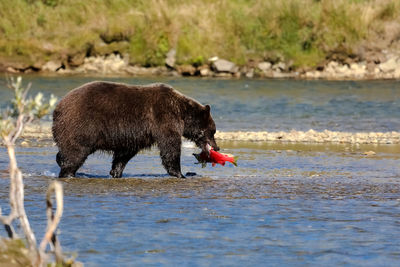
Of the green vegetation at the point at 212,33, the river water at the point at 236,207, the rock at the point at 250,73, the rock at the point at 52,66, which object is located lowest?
the river water at the point at 236,207

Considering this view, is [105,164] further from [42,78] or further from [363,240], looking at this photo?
[42,78]

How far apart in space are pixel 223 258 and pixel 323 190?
143 inches

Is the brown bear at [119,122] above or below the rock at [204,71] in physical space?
below

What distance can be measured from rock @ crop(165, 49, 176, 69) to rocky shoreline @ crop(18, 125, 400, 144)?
17991 mm

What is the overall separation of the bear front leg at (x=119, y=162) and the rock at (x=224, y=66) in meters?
23.4

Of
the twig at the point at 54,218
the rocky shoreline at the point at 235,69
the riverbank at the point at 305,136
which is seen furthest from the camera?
the rocky shoreline at the point at 235,69

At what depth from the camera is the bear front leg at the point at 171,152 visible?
10.9 m

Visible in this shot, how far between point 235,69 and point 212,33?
2.58m

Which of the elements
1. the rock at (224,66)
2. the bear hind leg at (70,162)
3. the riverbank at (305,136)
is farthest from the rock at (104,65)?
the bear hind leg at (70,162)

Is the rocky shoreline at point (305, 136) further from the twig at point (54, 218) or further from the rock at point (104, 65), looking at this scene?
the rock at point (104, 65)

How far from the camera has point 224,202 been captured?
884 cm

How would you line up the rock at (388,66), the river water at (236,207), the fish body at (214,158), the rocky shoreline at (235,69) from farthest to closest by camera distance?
the rocky shoreline at (235,69) < the rock at (388,66) < the fish body at (214,158) < the river water at (236,207)

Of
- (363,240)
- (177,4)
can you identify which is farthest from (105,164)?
(177,4)

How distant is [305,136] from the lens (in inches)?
639
